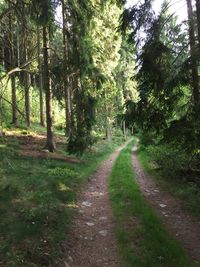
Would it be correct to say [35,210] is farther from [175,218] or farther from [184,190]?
[184,190]

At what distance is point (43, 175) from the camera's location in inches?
486

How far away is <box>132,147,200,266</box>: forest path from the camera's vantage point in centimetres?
749

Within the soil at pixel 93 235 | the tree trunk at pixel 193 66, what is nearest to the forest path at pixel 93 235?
the soil at pixel 93 235

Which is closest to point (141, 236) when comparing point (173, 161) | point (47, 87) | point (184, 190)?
point (184, 190)

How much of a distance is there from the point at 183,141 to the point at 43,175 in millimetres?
5317

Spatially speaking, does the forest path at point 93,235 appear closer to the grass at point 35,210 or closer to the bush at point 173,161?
the grass at point 35,210

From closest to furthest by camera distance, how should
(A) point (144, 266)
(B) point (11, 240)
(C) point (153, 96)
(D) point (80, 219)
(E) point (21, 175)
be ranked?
(A) point (144, 266) → (B) point (11, 240) → (D) point (80, 219) → (E) point (21, 175) → (C) point (153, 96)

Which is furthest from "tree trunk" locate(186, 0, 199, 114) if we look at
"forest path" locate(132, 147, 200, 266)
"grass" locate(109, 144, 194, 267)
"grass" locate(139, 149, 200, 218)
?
"grass" locate(109, 144, 194, 267)

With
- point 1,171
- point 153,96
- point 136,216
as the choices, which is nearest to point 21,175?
point 1,171

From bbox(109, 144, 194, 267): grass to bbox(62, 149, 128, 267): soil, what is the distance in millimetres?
231

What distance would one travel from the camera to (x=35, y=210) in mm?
8297

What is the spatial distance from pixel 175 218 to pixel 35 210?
402 cm

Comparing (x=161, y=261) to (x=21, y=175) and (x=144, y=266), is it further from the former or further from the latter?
(x=21, y=175)

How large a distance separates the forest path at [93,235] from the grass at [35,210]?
0.84 ft
